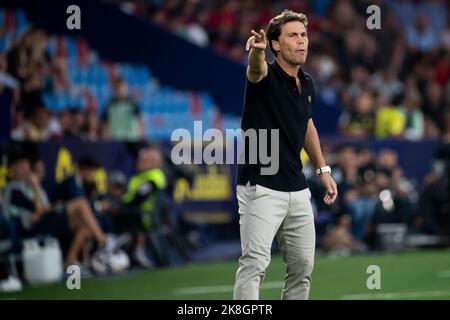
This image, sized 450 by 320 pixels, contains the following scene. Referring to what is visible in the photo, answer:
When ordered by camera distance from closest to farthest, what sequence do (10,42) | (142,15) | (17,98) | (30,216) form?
(30,216) < (17,98) < (10,42) < (142,15)

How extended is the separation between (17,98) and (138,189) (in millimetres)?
2166

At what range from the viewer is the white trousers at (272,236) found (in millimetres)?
8625

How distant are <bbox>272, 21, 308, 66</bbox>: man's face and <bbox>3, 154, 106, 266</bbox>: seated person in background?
7.16m

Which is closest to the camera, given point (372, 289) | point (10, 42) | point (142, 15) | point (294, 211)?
point (294, 211)

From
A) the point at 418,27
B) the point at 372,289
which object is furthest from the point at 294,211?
the point at 418,27

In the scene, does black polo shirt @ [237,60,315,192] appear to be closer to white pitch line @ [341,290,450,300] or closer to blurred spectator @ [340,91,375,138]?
white pitch line @ [341,290,450,300]

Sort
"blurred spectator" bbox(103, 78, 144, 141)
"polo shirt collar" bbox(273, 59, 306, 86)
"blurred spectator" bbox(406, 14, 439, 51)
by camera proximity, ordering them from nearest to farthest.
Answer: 1. "polo shirt collar" bbox(273, 59, 306, 86)
2. "blurred spectator" bbox(103, 78, 144, 141)
3. "blurred spectator" bbox(406, 14, 439, 51)

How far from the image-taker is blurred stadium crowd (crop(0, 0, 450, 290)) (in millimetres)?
16266

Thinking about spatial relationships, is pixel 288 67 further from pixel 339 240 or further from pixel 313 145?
pixel 339 240

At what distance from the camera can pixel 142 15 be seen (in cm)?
2258

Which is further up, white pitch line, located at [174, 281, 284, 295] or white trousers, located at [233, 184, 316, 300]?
white trousers, located at [233, 184, 316, 300]

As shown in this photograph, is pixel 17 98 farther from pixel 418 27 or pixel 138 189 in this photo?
pixel 418 27

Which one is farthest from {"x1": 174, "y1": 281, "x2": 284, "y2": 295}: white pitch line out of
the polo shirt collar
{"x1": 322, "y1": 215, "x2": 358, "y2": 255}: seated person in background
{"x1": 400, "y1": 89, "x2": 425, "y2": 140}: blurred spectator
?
{"x1": 400, "y1": 89, "x2": 425, "y2": 140}: blurred spectator

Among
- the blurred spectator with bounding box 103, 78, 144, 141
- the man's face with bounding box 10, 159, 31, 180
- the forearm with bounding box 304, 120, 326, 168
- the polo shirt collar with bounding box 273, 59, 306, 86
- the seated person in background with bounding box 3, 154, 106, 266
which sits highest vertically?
the polo shirt collar with bounding box 273, 59, 306, 86
